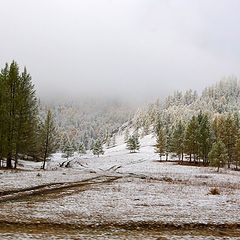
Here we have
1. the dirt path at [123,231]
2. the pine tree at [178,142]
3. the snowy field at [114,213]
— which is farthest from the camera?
the pine tree at [178,142]

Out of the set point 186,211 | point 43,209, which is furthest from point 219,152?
point 43,209

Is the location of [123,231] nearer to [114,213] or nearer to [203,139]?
[114,213]

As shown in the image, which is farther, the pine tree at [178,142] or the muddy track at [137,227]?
the pine tree at [178,142]

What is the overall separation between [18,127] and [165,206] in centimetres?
3070

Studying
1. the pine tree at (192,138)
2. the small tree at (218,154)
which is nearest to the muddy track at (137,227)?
the small tree at (218,154)

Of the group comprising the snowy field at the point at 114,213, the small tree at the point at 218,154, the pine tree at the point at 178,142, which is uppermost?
the pine tree at the point at 178,142

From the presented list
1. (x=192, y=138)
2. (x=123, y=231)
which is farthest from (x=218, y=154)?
(x=123, y=231)

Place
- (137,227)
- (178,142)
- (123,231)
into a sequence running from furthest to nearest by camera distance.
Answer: (178,142) < (137,227) < (123,231)

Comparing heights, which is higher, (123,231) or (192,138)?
(192,138)

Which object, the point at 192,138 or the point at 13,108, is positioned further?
the point at 192,138

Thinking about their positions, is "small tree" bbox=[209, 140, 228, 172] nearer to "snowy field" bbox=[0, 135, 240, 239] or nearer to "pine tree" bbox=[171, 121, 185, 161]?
"pine tree" bbox=[171, 121, 185, 161]

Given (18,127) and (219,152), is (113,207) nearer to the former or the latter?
(18,127)

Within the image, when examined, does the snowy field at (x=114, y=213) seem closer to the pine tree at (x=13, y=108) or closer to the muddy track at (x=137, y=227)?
the muddy track at (x=137, y=227)

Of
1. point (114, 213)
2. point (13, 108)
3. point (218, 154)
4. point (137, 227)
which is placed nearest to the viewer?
point (137, 227)
